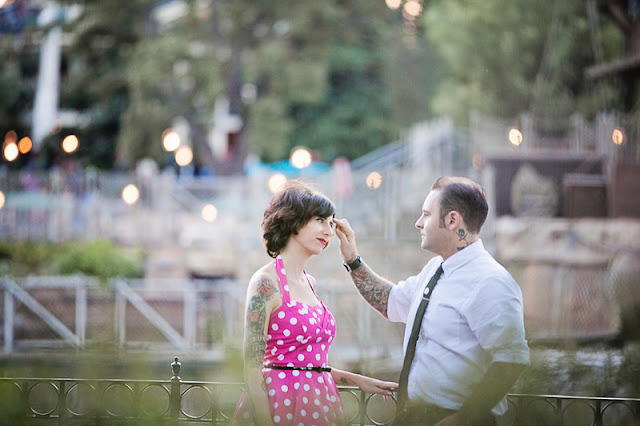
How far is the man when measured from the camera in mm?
2760

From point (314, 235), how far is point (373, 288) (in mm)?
457

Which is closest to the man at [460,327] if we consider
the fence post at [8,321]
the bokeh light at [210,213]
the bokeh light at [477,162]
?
the fence post at [8,321]

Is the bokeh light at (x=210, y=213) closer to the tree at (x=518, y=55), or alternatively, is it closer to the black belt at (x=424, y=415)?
the tree at (x=518, y=55)

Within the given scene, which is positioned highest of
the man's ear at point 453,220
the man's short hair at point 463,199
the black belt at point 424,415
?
the man's short hair at point 463,199

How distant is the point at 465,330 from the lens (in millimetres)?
2912

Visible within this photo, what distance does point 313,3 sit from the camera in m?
23.2

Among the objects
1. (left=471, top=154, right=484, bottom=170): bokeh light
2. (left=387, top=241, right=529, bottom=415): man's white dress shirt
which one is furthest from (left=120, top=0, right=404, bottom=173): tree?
(left=387, top=241, right=529, bottom=415): man's white dress shirt

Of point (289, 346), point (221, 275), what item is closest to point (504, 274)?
point (289, 346)

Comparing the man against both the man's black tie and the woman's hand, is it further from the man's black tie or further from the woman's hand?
the woman's hand

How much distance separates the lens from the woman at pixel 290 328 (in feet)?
9.78

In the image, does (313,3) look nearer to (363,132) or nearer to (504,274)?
(363,132)

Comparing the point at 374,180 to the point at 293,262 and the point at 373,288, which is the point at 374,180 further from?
the point at 293,262

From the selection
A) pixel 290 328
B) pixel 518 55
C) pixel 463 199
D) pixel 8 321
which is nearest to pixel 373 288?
pixel 290 328

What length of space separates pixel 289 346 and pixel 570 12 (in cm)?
2434
